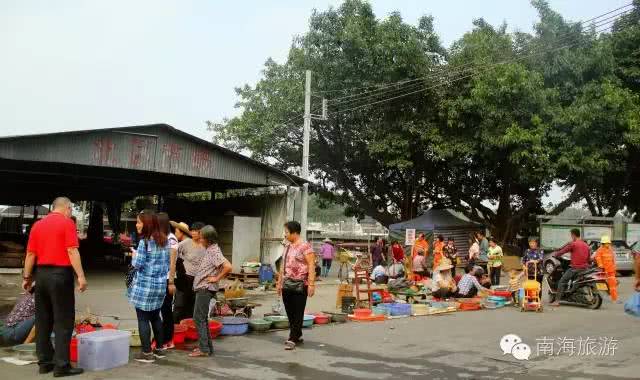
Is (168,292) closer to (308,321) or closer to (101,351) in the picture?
(101,351)

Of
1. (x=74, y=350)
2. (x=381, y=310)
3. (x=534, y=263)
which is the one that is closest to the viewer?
(x=74, y=350)

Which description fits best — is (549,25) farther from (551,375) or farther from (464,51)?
(551,375)

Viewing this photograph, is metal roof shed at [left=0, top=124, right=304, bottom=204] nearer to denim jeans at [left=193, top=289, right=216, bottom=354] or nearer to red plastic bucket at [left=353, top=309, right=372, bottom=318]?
red plastic bucket at [left=353, top=309, right=372, bottom=318]

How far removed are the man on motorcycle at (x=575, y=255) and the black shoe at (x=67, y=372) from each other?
9723mm

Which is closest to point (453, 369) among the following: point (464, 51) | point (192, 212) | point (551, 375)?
point (551, 375)

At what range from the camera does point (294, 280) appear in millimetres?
7770

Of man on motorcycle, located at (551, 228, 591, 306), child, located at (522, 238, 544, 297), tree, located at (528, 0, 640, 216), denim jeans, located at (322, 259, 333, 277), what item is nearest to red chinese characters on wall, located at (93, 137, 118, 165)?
denim jeans, located at (322, 259, 333, 277)

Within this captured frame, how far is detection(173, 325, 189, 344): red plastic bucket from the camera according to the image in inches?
303

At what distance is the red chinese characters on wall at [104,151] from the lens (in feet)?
47.8

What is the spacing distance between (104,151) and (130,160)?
718 millimetres

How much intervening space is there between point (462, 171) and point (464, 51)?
572 centimetres
